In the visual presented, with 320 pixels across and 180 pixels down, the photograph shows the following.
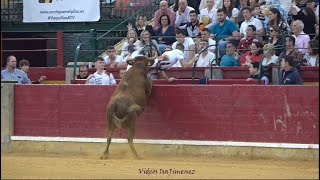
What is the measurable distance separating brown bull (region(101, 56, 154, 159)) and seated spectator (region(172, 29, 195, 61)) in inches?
60.0

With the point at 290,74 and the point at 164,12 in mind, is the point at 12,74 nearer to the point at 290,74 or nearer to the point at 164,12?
the point at 164,12

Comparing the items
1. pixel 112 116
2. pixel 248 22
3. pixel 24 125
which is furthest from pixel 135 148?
pixel 248 22

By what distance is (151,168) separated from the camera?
10664 millimetres

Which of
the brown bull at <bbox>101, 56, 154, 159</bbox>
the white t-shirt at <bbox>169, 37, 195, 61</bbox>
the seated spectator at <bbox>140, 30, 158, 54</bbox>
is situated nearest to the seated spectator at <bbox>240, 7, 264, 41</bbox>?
the white t-shirt at <bbox>169, 37, 195, 61</bbox>

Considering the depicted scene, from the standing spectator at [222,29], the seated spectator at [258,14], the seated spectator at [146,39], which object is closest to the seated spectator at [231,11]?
the standing spectator at [222,29]

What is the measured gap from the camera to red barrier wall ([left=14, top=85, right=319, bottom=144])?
38.0 ft

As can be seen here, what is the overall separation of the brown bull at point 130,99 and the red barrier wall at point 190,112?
42 cm

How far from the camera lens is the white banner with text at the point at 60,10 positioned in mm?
16719

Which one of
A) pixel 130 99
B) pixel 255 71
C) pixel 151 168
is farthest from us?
pixel 255 71

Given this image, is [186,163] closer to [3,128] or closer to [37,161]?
[37,161]

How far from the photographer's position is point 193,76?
516 inches

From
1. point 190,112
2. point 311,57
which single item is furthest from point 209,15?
point 190,112

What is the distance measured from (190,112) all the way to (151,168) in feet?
5.91

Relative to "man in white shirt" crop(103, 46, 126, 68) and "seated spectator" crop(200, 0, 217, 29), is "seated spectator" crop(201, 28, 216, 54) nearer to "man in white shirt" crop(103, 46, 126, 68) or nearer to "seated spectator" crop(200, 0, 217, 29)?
"seated spectator" crop(200, 0, 217, 29)
